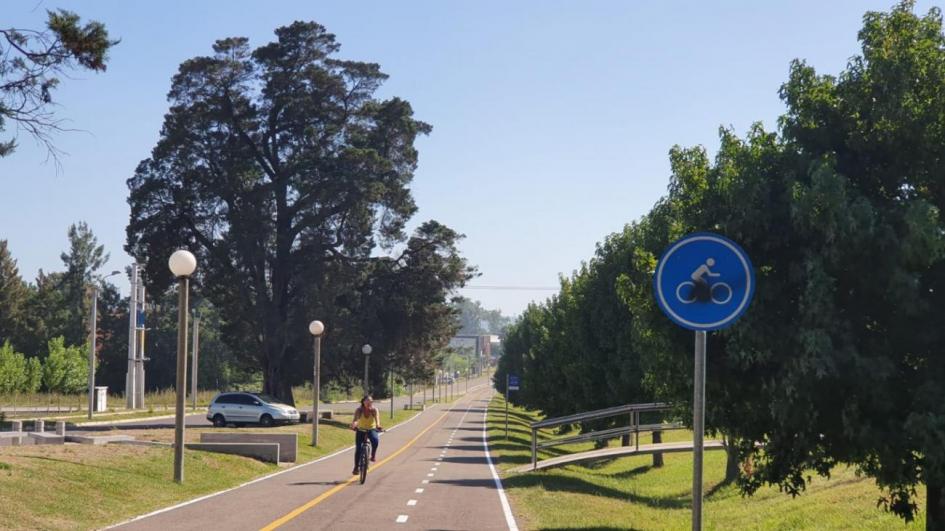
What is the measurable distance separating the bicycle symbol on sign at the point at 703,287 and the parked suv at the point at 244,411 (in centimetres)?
4696

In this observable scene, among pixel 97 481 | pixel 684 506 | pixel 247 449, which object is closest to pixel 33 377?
pixel 247 449

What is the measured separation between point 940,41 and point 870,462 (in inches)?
193

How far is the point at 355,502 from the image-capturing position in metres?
18.8

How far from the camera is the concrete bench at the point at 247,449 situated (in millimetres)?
28062

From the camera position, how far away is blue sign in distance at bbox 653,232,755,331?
760cm

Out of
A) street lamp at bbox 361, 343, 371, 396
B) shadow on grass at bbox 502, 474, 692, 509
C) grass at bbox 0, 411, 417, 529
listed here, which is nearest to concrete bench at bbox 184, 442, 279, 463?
grass at bbox 0, 411, 417, 529

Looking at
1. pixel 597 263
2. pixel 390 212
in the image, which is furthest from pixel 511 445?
pixel 390 212

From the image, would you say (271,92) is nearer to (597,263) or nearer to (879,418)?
(597,263)

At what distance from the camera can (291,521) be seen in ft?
50.4

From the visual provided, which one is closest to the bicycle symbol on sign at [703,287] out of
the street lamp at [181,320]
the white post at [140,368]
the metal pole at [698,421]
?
the metal pole at [698,421]

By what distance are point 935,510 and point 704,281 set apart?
689 centimetres

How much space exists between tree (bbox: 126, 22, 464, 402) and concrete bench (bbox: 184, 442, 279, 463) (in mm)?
28788

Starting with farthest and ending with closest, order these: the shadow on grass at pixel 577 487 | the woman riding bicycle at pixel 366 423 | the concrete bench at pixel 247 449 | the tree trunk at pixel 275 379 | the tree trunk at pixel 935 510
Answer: the tree trunk at pixel 275 379
the concrete bench at pixel 247 449
the shadow on grass at pixel 577 487
the woman riding bicycle at pixel 366 423
the tree trunk at pixel 935 510

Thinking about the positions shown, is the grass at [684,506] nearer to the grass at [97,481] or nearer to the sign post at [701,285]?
the grass at [97,481]
